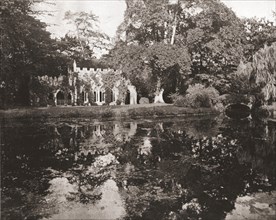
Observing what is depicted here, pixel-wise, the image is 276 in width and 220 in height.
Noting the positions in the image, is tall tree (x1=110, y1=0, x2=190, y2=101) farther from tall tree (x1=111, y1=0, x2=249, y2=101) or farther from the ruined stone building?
the ruined stone building

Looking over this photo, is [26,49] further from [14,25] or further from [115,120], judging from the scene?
[115,120]

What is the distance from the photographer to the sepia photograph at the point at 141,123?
7.19 m

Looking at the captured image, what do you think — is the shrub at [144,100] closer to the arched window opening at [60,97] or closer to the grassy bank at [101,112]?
the arched window opening at [60,97]

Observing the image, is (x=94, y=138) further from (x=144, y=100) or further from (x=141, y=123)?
(x=144, y=100)

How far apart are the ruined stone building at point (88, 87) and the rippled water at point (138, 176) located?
20.8 meters

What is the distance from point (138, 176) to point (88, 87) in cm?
3031

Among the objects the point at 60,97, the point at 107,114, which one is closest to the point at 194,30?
the point at 107,114

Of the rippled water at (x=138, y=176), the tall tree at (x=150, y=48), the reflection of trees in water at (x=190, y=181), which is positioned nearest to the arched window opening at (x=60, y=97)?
the tall tree at (x=150, y=48)

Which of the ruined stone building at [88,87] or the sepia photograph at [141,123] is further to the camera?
the ruined stone building at [88,87]

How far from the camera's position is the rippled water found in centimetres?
659

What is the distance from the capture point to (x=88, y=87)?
38.5 m

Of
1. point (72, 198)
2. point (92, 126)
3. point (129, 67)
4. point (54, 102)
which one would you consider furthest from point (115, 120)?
point (72, 198)

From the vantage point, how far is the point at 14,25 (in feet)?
79.2

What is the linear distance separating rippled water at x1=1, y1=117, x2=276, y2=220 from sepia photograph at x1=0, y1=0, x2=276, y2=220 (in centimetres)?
4
